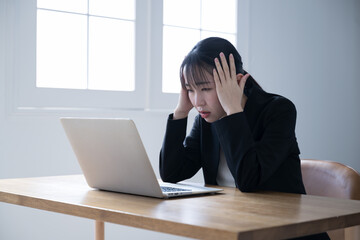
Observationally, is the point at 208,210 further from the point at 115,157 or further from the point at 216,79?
the point at 216,79

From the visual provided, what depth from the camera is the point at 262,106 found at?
1546 mm

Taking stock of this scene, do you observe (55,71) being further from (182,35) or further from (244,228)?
(244,228)

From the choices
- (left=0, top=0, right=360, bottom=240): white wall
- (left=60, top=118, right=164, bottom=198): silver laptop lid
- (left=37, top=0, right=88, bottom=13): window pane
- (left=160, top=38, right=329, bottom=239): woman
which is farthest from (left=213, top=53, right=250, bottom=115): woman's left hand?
(left=37, top=0, right=88, bottom=13): window pane

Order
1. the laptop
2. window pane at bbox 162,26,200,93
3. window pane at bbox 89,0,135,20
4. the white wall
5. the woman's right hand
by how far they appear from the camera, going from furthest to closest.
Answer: window pane at bbox 162,26,200,93, window pane at bbox 89,0,135,20, the white wall, the woman's right hand, the laptop

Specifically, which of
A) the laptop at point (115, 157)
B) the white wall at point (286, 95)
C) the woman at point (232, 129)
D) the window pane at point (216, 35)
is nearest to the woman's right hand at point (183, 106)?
the woman at point (232, 129)

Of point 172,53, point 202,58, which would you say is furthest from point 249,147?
point 172,53

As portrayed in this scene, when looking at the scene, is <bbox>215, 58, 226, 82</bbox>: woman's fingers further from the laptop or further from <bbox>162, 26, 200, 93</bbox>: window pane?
<bbox>162, 26, 200, 93</bbox>: window pane

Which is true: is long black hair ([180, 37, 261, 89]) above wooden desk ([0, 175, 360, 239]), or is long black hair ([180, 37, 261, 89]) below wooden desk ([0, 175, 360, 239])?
above

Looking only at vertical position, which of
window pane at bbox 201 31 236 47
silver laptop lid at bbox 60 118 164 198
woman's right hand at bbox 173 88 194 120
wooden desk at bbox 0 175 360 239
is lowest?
wooden desk at bbox 0 175 360 239

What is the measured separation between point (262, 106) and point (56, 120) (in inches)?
53.7

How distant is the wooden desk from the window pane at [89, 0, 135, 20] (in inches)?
60.5

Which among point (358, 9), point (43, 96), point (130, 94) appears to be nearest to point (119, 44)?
point (130, 94)

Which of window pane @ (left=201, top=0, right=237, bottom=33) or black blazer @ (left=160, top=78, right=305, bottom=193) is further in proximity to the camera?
window pane @ (left=201, top=0, right=237, bottom=33)

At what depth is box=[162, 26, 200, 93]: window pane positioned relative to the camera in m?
3.12
